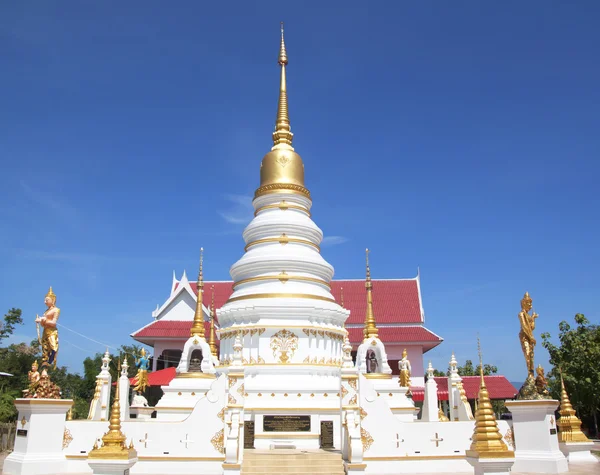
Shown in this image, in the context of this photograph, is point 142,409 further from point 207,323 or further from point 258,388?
point 207,323

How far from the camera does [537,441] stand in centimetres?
1484

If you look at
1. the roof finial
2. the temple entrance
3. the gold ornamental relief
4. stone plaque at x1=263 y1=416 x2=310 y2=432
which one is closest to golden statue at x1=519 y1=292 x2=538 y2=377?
stone plaque at x1=263 y1=416 x2=310 y2=432

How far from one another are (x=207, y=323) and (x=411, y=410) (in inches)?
675

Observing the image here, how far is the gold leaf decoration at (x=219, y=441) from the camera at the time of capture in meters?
15.8

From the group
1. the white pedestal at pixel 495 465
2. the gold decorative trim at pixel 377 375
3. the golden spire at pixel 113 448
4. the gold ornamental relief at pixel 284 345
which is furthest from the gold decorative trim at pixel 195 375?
the white pedestal at pixel 495 465

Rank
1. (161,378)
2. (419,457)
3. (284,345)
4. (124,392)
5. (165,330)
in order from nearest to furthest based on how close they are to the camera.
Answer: (419,457)
(284,345)
(124,392)
(161,378)
(165,330)

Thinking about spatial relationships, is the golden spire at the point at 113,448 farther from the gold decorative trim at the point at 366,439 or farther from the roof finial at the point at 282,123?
the roof finial at the point at 282,123

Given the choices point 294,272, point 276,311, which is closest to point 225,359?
point 276,311

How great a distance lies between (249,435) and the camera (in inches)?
665

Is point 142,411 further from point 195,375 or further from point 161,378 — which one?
point 161,378

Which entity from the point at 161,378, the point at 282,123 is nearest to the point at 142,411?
the point at 161,378

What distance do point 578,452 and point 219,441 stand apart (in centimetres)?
1168

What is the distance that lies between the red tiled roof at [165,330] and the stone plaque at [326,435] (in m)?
17.9

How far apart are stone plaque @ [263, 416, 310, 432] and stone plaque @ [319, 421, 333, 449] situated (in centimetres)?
51
